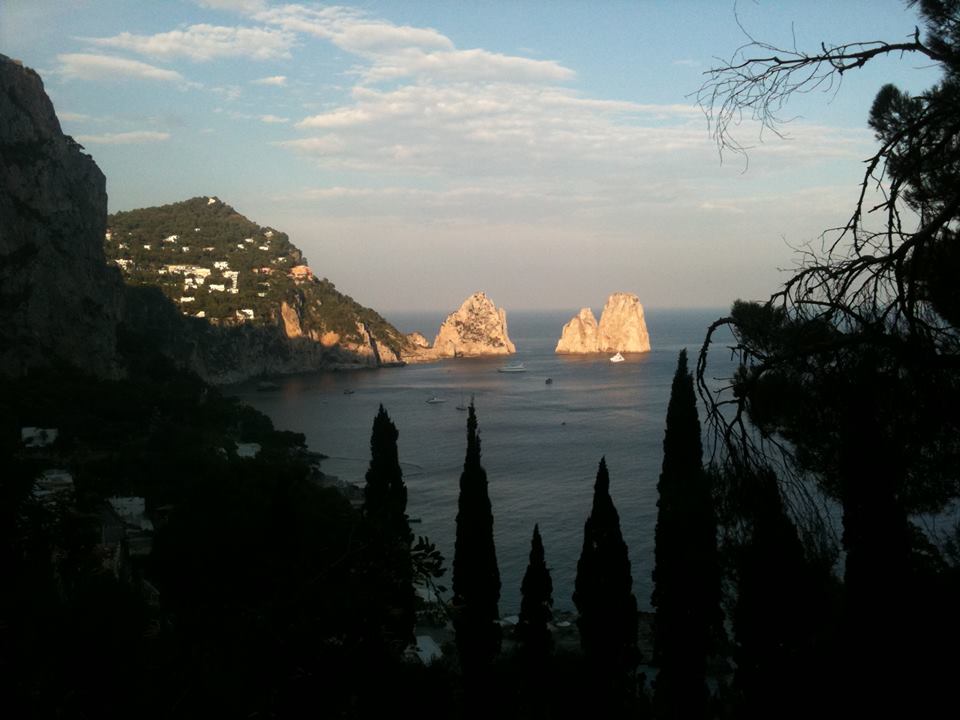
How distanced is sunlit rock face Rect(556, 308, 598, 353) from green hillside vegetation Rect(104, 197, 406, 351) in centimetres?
1852

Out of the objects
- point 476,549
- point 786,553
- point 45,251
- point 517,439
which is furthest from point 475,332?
point 786,553

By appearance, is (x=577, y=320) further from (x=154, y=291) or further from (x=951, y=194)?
(x=951, y=194)

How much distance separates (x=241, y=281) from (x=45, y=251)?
50.3 meters

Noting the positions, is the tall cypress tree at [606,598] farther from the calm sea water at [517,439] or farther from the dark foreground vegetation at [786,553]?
the calm sea water at [517,439]

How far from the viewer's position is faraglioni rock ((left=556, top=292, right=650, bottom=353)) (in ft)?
288

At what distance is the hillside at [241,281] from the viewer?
6994 centimetres

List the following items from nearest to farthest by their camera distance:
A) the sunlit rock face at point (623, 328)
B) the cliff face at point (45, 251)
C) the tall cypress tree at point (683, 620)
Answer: the tall cypress tree at point (683, 620)
the cliff face at point (45, 251)
the sunlit rock face at point (623, 328)

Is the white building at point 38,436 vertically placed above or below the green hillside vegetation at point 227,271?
below

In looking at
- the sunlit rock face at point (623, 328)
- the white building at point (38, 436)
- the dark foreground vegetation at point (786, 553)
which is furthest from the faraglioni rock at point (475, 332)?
the dark foreground vegetation at point (786, 553)

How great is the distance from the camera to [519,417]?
43.5m

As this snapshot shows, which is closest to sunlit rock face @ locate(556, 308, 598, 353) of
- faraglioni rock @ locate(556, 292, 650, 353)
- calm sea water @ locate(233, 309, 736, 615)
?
faraglioni rock @ locate(556, 292, 650, 353)

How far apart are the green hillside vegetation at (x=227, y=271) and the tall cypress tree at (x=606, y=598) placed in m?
58.4

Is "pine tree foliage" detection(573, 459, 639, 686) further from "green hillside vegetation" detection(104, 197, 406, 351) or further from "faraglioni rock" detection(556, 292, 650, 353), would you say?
"faraglioni rock" detection(556, 292, 650, 353)

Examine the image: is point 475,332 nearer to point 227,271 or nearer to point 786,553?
point 227,271
